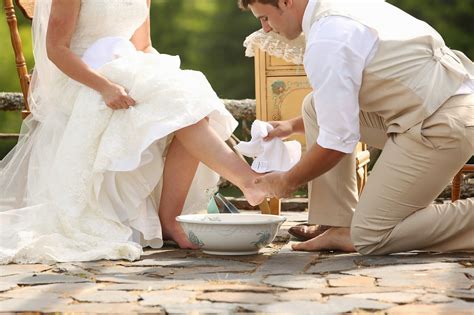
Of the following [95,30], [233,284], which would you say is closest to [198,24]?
[95,30]

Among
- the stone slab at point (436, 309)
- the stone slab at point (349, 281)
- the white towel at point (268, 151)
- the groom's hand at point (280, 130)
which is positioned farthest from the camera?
the groom's hand at point (280, 130)

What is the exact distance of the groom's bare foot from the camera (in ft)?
12.4

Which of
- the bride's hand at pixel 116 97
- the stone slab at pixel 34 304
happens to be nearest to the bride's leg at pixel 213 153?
the bride's hand at pixel 116 97

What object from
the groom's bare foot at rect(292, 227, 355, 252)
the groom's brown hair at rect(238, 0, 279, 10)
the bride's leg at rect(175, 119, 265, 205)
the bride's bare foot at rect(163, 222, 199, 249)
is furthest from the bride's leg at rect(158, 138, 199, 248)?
the groom's brown hair at rect(238, 0, 279, 10)

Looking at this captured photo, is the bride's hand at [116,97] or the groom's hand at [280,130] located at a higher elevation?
the bride's hand at [116,97]

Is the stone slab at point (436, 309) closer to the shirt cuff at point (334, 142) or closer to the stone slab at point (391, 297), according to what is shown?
the stone slab at point (391, 297)

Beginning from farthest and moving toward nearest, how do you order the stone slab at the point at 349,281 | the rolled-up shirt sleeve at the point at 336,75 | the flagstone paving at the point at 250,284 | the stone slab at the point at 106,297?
1. the rolled-up shirt sleeve at the point at 336,75
2. the stone slab at the point at 349,281
3. the stone slab at the point at 106,297
4. the flagstone paving at the point at 250,284

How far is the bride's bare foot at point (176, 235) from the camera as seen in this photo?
12.9 feet

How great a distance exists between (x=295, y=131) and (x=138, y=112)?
2.04 ft

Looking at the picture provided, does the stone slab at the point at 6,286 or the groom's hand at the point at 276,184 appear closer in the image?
the stone slab at the point at 6,286

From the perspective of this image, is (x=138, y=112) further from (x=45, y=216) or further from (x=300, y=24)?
(x=300, y=24)

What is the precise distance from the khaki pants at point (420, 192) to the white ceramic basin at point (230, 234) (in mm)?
316

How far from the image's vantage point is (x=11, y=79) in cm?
1284

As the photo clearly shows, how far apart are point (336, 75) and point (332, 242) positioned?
790 mm
